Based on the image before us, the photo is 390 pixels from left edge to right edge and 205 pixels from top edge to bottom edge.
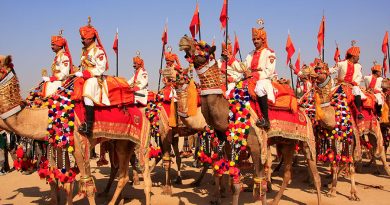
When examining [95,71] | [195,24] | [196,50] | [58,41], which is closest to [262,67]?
[196,50]

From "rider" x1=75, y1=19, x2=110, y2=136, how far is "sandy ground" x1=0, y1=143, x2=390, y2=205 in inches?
119

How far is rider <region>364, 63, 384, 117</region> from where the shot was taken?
11.6 metres

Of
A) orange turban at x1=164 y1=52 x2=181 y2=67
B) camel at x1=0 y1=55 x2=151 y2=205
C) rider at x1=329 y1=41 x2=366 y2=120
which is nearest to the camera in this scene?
camel at x1=0 y1=55 x2=151 y2=205

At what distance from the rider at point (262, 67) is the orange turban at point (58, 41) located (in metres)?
4.23

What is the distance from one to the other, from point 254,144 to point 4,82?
4821 mm

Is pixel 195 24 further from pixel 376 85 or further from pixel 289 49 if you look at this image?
pixel 376 85

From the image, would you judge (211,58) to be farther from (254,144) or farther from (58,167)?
(58,167)

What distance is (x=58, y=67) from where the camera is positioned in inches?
330

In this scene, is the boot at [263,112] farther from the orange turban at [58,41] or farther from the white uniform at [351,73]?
the orange turban at [58,41]

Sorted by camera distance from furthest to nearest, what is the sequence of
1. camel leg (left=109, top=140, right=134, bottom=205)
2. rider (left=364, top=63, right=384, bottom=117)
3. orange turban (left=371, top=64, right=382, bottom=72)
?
1. orange turban (left=371, top=64, right=382, bottom=72)
2. rider (left=364, top=63, right=384, bottom=117)
3. camel leg (left=109, top=140, right=134, bottom=205)

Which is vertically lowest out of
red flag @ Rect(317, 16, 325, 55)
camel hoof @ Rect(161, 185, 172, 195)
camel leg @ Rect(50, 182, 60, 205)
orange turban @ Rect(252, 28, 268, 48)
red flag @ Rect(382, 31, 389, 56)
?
camel hoof @ Rect(161, 185, 172, 195)

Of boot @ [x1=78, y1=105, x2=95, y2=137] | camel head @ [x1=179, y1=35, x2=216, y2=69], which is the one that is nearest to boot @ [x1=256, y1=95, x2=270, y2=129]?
camel head @ [x1=179, y1=35, x2=216, y2=69]

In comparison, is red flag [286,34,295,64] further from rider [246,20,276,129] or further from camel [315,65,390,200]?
rider [246,20,276,129]

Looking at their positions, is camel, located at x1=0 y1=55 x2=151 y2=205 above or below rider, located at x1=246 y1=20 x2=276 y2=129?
below
